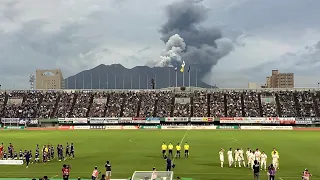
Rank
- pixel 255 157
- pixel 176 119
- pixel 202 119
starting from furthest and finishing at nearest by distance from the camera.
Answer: pixel 176 119 → pixel 202 119 → pixel 255 157

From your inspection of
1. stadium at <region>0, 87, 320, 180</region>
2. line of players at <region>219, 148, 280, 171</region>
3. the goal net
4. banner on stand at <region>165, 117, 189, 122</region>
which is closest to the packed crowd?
stadium at <region>0, 87, 320, 180</region>

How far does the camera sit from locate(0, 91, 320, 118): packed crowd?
119 metres

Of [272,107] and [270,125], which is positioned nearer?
[270,125]

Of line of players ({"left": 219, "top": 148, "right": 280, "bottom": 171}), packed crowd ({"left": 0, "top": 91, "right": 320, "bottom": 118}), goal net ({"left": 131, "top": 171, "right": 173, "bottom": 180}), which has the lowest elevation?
line of players ({"left": 219, "top": 148, "right": 280, "bottom": 171})

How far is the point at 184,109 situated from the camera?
122 m

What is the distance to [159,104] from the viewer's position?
4966 inches

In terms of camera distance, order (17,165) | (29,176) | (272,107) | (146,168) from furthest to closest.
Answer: (272,107) → (17,165) → (146,168) → (29,176)

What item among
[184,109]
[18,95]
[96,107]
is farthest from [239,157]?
[18,95]

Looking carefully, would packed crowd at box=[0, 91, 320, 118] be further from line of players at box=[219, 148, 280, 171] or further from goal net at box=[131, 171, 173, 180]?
goal net at box=[131, 171, 173, 180]

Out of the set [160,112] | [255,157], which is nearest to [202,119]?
[160,112]

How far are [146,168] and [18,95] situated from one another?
111256 millimetres

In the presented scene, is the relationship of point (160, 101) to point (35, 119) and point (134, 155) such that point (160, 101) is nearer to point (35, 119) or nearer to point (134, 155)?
point (35, 119)

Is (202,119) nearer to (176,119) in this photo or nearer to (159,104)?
(176,119)

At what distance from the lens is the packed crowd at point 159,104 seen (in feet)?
391
